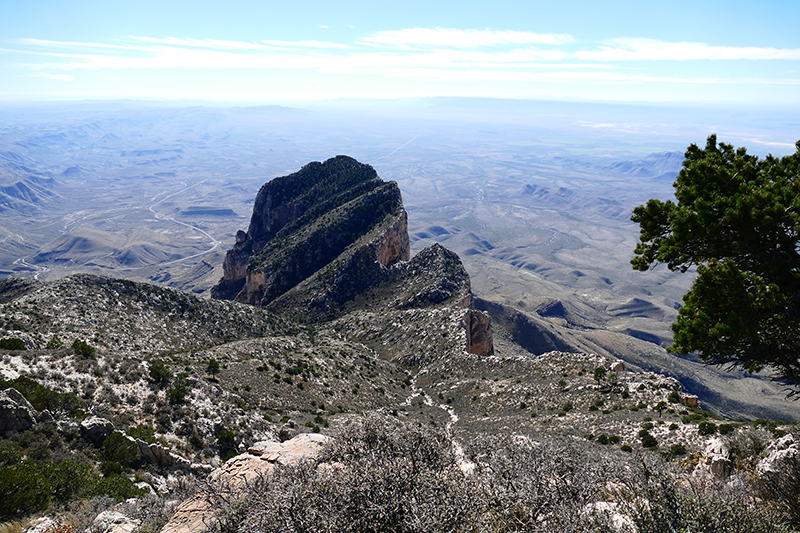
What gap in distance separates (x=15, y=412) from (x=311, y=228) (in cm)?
6213

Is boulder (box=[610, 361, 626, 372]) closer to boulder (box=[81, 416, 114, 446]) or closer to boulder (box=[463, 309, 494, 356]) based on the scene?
boulder (box=[463, 309, 494, 356])

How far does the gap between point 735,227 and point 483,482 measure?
415 inches

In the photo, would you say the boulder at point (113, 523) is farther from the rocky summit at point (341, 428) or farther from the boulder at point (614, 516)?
the boulder at point (614, 516)

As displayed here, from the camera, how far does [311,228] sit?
248 feet

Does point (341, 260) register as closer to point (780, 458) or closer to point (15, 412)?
point (15, 412)

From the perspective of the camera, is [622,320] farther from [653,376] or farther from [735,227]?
[735,227]

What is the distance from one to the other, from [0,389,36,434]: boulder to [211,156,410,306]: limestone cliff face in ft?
169

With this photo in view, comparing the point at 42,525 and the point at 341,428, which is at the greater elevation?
the point at 341,428

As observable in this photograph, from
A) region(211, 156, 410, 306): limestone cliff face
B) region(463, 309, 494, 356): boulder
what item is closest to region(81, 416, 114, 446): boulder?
region(463, 309, 494, 356): boulder

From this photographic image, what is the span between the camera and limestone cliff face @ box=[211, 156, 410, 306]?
69.8 m

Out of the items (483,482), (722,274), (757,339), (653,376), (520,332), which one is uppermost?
(722,274)

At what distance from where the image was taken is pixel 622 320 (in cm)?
17062

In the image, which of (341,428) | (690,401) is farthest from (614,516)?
(690,401)

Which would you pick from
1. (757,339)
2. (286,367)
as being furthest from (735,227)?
(286,367)
